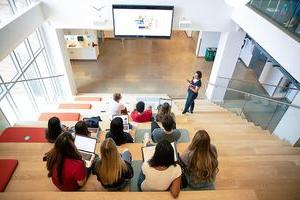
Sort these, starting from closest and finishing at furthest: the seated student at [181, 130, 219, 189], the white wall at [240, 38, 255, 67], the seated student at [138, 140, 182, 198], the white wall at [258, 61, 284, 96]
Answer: the seated student at [138, 140, 182, 198], the seated student at [181, 130, 219, 189], the white wall at [258, 61, 284, 96], the white wall at [240, 38, 255, 67]

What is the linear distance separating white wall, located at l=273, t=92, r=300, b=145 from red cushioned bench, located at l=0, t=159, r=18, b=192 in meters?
5.88

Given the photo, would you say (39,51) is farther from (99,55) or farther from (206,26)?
(206,26)

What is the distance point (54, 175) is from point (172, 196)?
52.2 inches

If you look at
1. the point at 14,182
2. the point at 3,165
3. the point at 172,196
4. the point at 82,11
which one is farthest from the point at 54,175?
the point at 82,11

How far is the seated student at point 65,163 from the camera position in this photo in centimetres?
217

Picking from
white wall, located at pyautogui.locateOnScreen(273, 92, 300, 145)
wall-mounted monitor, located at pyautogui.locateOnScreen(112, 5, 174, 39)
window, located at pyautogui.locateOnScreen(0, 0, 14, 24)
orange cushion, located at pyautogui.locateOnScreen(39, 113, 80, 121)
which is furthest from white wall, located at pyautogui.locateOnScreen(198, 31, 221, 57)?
window, located at pyautogui.locateOnScreen(0, 0, 14, 24)

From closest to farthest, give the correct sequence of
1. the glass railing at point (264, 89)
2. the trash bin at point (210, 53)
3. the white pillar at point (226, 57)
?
the white pillar at point (226, 57), the glass railing at point (264, 89), the trash bin at point (210, 53)

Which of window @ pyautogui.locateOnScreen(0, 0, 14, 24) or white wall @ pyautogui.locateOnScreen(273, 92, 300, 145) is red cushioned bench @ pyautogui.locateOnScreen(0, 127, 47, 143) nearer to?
window @ pyautogui.locateOnScreen(0, 0, 14, 24)

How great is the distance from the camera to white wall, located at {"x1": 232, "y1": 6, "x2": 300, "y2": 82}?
144 inches

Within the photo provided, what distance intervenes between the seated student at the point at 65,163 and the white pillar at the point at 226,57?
5.69 metres

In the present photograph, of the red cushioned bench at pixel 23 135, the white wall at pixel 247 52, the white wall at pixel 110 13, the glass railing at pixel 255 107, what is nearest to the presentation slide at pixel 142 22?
the white wall at pixel 110 13

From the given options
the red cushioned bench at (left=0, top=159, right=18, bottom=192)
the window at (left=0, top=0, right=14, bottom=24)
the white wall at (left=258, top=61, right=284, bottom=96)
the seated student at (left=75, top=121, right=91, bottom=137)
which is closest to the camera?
the red cushioned bench at (left=0, top=159, right=18, bottom=192)

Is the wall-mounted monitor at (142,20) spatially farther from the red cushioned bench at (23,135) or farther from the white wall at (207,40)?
the white wall at (207,40)

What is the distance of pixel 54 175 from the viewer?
2.30 m
